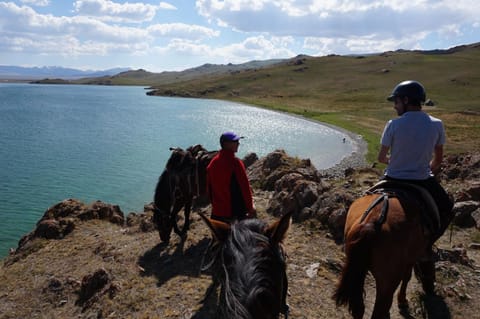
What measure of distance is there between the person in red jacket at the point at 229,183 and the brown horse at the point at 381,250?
1964 millimetres

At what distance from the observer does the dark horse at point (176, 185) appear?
9000mm

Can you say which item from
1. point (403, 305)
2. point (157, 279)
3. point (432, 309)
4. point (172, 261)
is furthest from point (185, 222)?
point (432, 309)

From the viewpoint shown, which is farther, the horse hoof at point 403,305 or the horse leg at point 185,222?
the horse leg at point 185,222

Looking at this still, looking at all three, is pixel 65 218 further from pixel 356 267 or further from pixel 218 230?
pixel 356 267

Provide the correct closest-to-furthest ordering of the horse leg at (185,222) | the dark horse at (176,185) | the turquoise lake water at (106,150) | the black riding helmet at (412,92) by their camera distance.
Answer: the black riding helmet at (412,92) → the dark horse at (176,185) → the horse leg at (185,222) → the turquoise lake water at (106,150)

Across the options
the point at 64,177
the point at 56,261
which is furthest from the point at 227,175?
the point at 64,177

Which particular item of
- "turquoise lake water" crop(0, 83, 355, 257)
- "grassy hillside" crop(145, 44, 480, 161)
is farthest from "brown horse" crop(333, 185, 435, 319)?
"grassy hillside" crop(145, 44, 480, 161)

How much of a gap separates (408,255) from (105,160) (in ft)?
88.0

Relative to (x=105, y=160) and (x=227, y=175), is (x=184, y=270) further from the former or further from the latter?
(x=105, y=160)

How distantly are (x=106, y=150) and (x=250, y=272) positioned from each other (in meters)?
31.5

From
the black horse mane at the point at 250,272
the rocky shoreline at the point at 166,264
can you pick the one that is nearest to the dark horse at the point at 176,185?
the rocky shoreline at the point at 166,264

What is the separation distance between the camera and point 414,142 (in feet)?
16.3

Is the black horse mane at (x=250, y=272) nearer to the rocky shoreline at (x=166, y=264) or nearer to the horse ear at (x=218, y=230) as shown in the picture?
the horse ear at (x=218, y=230)

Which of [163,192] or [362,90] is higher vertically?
[362,90]
